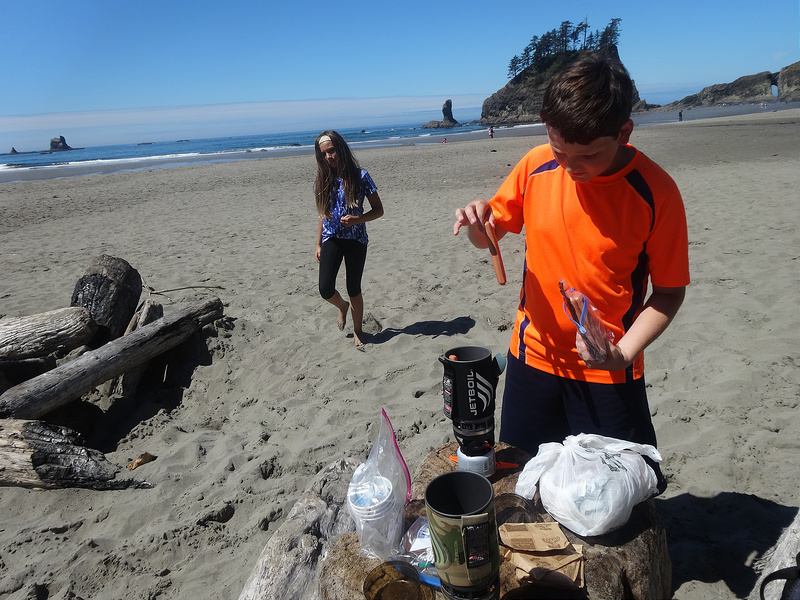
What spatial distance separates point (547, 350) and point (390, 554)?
3.24 feet

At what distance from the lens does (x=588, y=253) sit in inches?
72.0

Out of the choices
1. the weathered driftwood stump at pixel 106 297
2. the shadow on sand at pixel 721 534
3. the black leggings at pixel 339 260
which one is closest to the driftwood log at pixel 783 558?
the shadow on sand at pixel 721 534

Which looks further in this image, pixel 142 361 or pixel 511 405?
pixel 142 361

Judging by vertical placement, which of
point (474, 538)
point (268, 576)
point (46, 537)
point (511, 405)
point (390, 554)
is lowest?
point (46, 537)

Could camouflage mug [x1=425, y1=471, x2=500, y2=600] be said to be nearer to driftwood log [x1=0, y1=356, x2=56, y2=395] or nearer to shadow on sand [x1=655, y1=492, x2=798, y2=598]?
shadow on sand [x1=655, y1=492, x2=798, y2=598]

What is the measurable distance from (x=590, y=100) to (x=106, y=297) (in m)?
5.03

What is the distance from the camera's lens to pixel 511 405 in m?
2.22

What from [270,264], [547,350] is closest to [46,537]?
[547,350]

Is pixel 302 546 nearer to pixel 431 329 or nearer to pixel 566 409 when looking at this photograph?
pixel 566 409

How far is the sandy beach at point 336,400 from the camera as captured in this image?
107 inches

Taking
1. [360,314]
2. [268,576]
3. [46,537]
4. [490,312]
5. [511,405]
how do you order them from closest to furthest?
1. [268,576]
2. [511,405]
3. [46,537]
4. [360,314]
5. [490,312]

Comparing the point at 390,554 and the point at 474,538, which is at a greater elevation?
the point at 474,538

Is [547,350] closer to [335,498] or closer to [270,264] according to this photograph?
[335,498]

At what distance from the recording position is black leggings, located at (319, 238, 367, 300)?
491 centimetres
